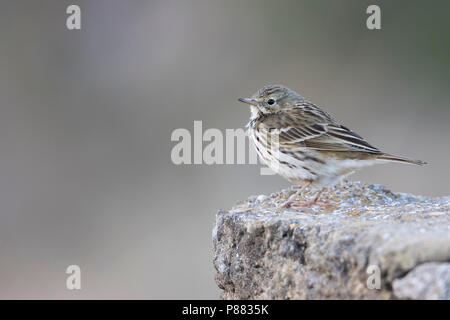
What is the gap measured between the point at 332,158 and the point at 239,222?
2.07 meters

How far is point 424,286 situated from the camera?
13.4 feet

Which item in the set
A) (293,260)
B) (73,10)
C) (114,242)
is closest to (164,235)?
(114,242)

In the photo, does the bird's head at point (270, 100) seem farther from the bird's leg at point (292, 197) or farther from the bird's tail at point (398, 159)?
the bird's tail at point (398, 159)

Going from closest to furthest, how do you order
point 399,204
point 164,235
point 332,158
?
point 399,204, point 332,158, point 164,235

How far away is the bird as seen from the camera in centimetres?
723

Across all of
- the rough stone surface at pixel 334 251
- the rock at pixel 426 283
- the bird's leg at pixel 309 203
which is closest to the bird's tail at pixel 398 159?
the rough stone surface at pixel 334 251

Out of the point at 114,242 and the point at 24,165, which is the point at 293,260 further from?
the point at 24,165

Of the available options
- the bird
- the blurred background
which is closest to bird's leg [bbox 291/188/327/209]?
the bird

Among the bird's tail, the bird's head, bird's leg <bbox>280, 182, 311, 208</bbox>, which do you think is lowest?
bird's leg <bbox>280, 182, 311, 208</bbox>

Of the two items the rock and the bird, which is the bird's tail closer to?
the bird

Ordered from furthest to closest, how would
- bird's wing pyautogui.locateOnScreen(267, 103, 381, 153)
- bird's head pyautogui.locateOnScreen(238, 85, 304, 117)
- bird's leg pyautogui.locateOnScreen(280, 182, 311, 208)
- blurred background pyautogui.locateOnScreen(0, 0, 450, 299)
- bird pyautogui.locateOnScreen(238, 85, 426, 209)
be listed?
blurred background pyautogui.locateOnScreen(0, 0, 450, 299) → bird's head pyautogui.locateOnScreen(238, 85, 304, 117) → bird's wing pyautogui.locateOnScreen(267, 103, 381, 153) → bird pyautogui.locateOnScreen(238, 85, 426, 209) → bird's leg pyautogui.locateOnScreen(280, 182, 311, 208)

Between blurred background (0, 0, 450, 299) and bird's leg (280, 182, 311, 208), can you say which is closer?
bird's leg (280, 182, 311, 208)

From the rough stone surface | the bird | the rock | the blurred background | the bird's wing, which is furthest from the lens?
the blurred background

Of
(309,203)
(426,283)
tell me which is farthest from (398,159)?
(426,283)
